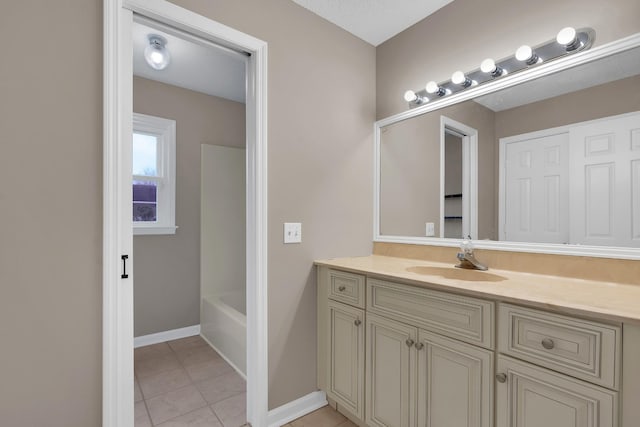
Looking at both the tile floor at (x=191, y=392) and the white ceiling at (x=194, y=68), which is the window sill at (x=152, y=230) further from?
the white ceiling at (x=194, y=68)

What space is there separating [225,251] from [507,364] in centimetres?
264

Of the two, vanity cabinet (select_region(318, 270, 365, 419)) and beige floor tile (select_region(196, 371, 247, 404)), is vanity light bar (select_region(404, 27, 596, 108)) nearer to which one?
vanity cabinet (select_region(318, 270, 365, 419))

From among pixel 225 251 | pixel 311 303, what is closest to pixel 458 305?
pixel 311 303

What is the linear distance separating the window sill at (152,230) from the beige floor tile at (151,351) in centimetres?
100

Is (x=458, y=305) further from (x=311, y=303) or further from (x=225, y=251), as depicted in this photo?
(x=225, y=251)

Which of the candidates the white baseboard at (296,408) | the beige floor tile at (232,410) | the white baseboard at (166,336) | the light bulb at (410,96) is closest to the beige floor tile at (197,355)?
the white baseboard at (166,336)

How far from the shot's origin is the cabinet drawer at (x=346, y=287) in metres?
1.54

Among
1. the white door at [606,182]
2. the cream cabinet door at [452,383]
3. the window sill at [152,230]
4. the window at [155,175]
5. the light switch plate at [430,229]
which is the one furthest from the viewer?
the window at [155,175]

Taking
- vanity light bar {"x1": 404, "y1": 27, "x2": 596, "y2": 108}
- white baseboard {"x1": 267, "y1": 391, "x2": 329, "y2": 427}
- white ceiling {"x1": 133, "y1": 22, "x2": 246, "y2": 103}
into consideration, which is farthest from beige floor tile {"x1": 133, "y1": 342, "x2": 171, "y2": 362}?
vanity light bar {"x1": 404, "y1": 27, "x2": 596, "y2": 108}

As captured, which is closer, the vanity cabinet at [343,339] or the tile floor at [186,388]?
the vanity cabinet at [343,339]

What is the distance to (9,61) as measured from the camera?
3.43 feet

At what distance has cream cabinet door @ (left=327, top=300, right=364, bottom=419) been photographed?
1.54 meters

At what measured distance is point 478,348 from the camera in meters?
1.08

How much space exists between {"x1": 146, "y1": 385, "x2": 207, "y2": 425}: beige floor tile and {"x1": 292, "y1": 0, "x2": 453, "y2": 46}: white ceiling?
2516 millimetres
